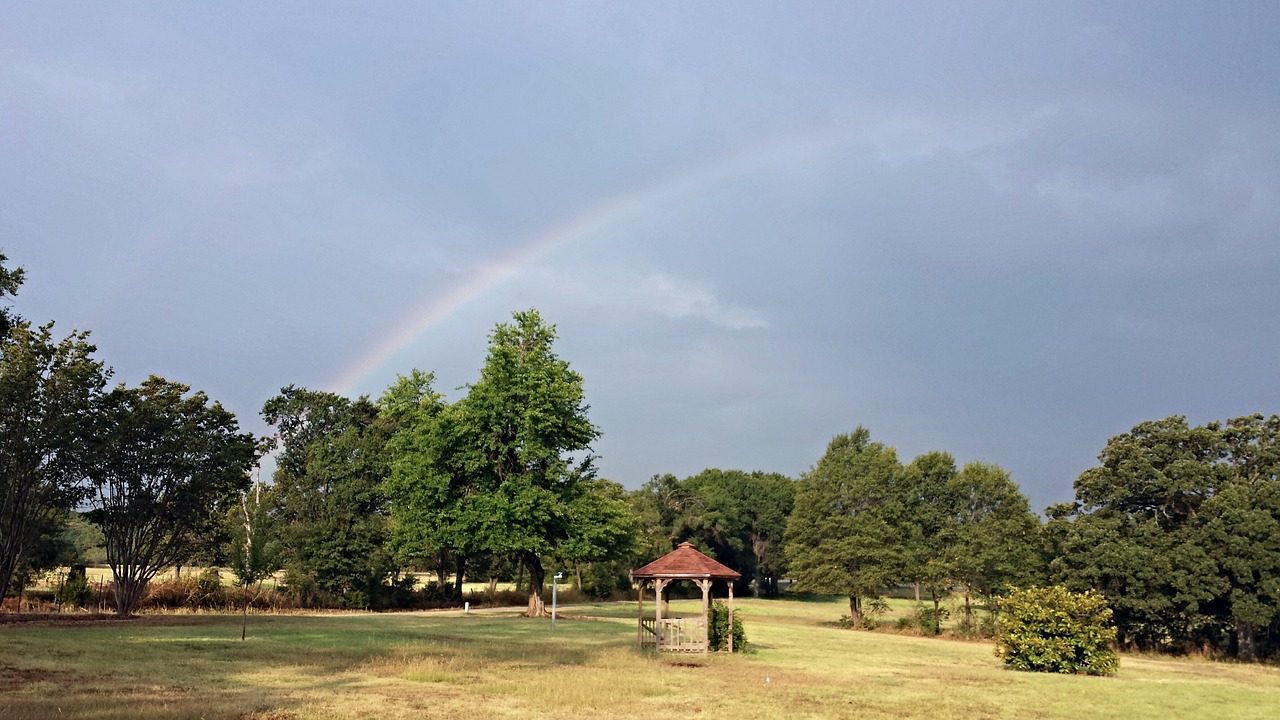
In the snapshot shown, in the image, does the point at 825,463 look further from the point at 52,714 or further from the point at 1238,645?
the point at 52,714

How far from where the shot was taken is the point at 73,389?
35.7 meters

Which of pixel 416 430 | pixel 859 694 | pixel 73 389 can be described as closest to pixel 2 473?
pixel 73 389

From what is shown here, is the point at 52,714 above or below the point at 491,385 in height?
below

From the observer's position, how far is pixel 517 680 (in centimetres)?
2216

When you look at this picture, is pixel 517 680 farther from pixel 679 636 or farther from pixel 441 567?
pixel 441 567

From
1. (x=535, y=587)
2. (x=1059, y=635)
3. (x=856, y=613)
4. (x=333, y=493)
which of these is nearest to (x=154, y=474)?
(x=333, y=493)

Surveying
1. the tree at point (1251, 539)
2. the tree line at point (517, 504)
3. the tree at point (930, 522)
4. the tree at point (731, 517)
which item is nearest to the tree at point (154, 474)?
the tree line at point (517, 504)

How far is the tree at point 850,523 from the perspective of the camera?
2176 inches

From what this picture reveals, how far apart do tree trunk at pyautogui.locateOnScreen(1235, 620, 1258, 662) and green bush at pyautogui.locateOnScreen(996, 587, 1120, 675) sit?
14.4 meters

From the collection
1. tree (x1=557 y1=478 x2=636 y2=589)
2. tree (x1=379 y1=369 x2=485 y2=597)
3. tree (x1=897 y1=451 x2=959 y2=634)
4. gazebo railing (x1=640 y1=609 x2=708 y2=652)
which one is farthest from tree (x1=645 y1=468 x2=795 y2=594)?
gazebo railing (x1=640 y1=609 x2=708 y2=652)

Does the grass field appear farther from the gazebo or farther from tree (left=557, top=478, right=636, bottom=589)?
tree (left=557, top=478, right=636, bottom=589)

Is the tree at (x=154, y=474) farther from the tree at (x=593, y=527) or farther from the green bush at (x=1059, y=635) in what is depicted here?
the green bush at (x=1059, y=635)

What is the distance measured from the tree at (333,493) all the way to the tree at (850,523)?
92.1ft

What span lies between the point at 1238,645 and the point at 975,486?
1765 cm
